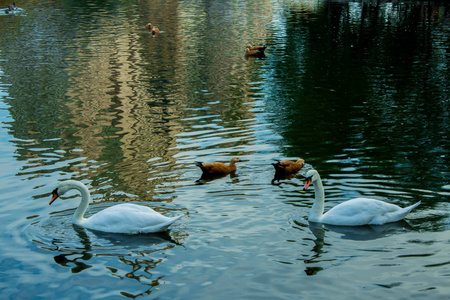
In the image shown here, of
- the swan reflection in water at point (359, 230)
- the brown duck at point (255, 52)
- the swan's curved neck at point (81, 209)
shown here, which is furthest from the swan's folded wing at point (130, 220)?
the brown duck at point (255, 52)

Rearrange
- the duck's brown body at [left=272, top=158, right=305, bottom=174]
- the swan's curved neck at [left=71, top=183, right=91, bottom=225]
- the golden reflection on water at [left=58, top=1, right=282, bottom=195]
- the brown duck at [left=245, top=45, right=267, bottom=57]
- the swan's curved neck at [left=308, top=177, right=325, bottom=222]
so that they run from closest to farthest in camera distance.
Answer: the swan's curved neck at [left=308, top=177, right=325, bottom=222] → the swan's curved neck at [left=71, top=183, right=91, bottom=225] → the duck's brown body at [left=272, top=158, right=305, bottom=174] → the golden reflection on water at [left=58, top=1, right=282, bottom=195] → the brown duck at [left=245, top=45, right=267, bottom=57]

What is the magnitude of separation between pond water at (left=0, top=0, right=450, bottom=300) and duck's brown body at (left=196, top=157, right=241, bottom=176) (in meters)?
0.32

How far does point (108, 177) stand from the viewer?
1330 cm

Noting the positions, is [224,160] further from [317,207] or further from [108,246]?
[108,246]

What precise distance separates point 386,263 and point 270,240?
1.95 meters

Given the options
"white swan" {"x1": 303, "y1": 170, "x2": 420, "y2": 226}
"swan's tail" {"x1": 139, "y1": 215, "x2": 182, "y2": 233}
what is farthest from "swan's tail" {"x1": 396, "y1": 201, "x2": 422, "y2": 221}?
"swan's tail" {"x1": 139, "y1": 215, "x2": 182, "y2": 233}

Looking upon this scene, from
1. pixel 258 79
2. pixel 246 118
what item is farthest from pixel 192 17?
pixel 246 118

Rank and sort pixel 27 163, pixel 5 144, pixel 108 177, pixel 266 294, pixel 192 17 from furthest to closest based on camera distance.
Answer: pixel 192 17 → pixel 5 144 → pixel 27 163 → pixel 108 177 → pixel 266 294

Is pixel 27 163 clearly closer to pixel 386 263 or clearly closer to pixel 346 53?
pixel 386 263

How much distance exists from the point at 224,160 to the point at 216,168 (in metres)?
1.40

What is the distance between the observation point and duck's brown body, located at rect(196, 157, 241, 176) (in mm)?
13212

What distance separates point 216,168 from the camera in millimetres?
13297

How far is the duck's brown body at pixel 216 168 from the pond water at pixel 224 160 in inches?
12.5

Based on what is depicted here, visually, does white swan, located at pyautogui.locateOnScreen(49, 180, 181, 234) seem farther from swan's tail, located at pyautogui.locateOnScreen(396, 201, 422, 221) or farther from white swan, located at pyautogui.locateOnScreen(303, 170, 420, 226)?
swan's tail, located at pyautogui.locateOnScreen(396, 201, 422, 221)
